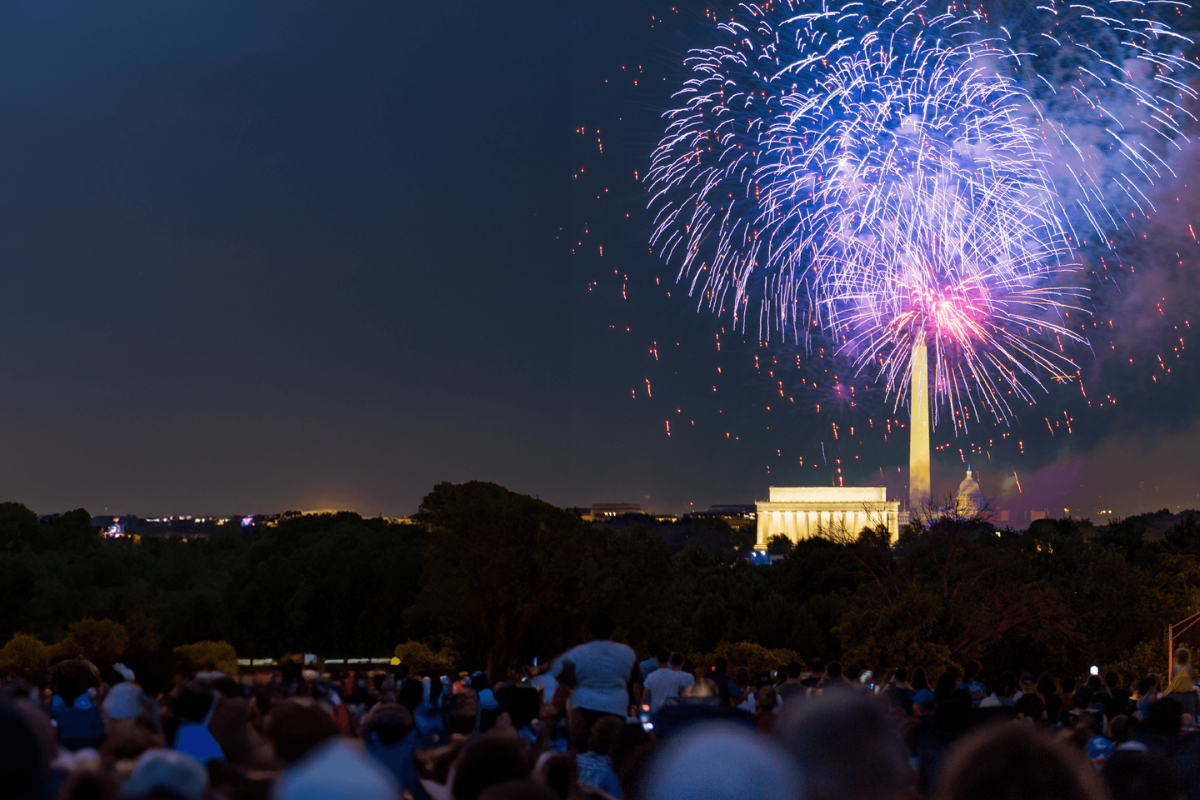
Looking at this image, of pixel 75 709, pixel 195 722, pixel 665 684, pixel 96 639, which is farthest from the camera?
pixel 96 639

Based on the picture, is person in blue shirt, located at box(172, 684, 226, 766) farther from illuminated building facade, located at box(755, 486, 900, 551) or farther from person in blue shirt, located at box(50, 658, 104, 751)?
A: illuminated building facade, located at box(755, 486, 900, 551)

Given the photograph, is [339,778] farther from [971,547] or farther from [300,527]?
[300,527]

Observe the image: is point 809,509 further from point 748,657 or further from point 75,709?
point 75,709

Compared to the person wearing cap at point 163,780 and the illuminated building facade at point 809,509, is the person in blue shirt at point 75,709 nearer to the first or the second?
the person wearing cap at point 163,780

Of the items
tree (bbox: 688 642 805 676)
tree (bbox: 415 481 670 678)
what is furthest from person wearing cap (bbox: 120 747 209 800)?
tree (bbox: 415 481 670 678)

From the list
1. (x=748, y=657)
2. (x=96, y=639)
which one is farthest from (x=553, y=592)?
(x=96, y=639)

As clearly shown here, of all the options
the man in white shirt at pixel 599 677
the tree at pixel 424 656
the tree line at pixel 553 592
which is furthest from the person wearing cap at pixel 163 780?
the tree at pixel 424 656

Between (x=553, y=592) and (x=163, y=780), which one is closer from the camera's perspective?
(x=163, y=780)

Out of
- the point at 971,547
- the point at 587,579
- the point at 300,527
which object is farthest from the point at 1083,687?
the point at 300,527

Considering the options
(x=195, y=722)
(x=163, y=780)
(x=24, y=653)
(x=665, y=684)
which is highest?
(x=163, y=780)
